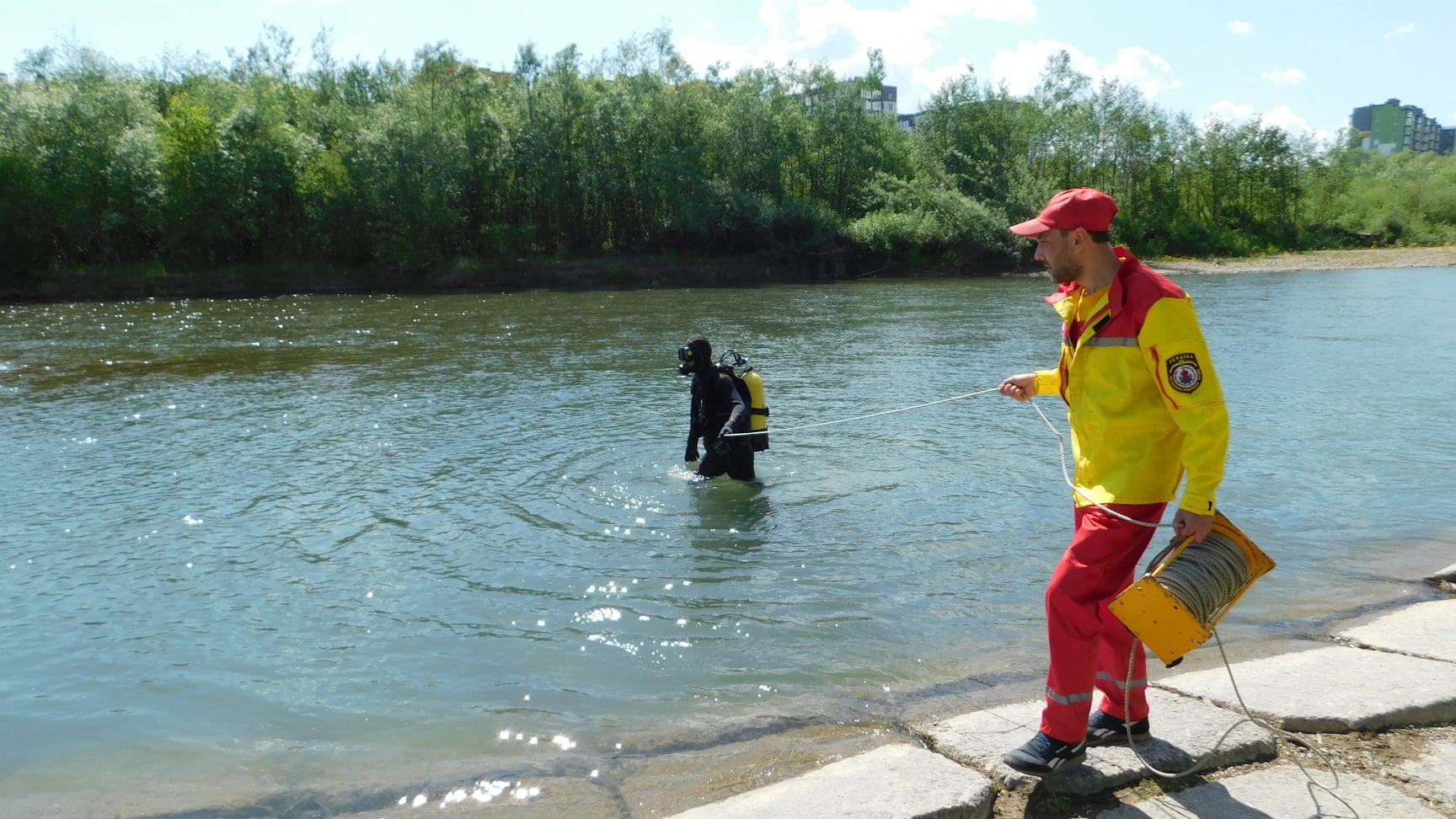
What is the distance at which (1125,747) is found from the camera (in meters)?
4.23

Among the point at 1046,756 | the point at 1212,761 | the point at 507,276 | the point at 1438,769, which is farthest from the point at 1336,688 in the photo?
the point at 507,276

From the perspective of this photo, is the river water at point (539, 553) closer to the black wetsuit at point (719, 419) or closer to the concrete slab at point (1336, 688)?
the black wetsuit at point (719, 419)

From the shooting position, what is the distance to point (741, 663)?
242 inches

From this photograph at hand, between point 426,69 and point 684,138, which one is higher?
point 426,69

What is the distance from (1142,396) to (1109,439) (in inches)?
8.5

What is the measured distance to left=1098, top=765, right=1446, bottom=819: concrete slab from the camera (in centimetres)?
371

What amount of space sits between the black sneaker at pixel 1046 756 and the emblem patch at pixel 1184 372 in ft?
4.77

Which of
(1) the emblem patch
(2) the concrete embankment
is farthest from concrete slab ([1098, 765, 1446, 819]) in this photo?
(1) the emblem patch

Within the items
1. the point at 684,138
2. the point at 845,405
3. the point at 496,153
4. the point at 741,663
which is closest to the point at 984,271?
the point at 684,138

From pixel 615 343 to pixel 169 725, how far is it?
19.2 metres

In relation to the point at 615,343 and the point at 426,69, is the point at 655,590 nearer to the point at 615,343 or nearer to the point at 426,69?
the point at 615,343

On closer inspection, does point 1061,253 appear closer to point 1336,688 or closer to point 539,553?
point 1336,688

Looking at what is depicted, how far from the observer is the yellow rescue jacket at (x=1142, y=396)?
3650 mm

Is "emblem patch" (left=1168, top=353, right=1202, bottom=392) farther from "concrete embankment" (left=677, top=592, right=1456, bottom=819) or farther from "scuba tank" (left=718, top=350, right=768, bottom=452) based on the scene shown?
"scuba tank" (left=718, top=350, right=768, bottom=452)
